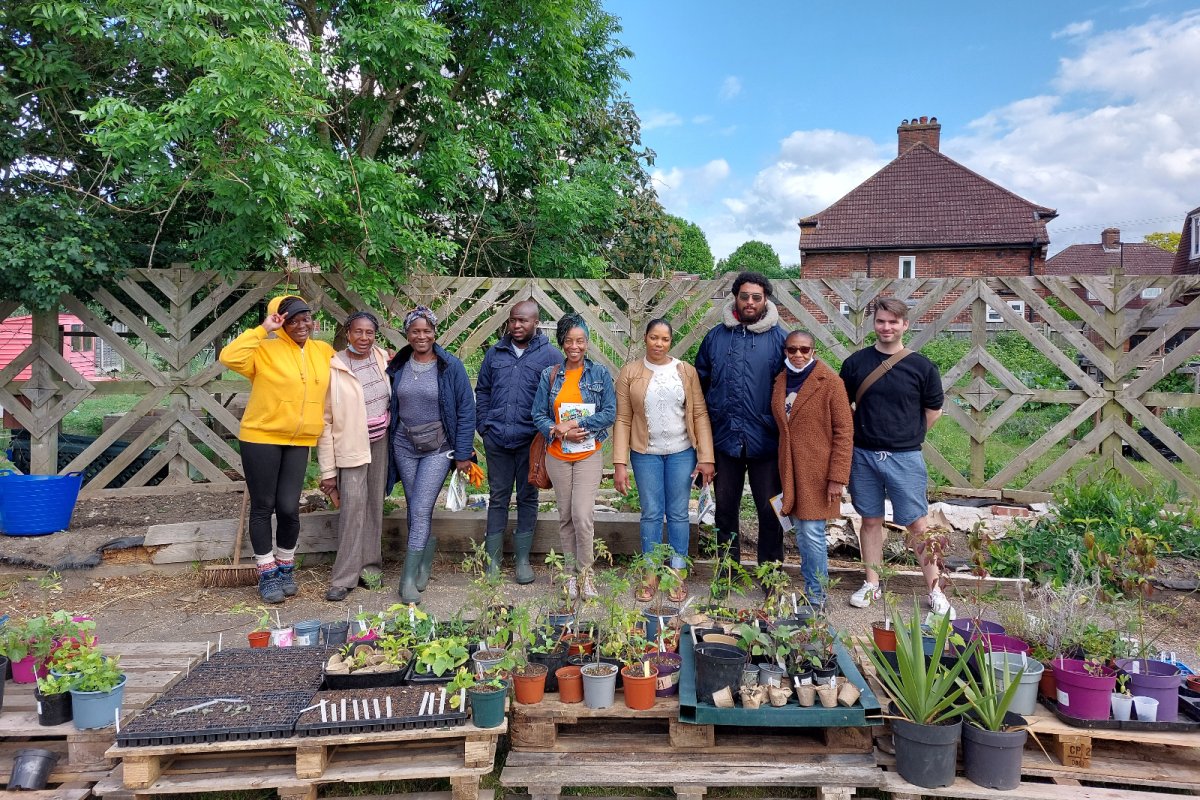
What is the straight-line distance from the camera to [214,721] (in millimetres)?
2684

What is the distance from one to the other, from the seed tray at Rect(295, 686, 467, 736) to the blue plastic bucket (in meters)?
4.13

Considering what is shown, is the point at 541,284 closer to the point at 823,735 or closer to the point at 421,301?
the point at 421,301

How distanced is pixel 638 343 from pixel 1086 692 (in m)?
4.20

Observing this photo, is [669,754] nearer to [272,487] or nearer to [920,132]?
[272,487]

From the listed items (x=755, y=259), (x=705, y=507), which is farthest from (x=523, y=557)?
(x=755, y=259)

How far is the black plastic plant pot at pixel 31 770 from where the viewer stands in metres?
2.65

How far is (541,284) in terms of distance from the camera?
650cm

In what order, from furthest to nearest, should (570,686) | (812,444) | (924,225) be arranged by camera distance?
(924,225), (812,444), (570,686)

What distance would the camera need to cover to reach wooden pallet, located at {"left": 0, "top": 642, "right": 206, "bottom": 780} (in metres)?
2.79

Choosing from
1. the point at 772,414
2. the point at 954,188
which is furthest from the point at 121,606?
the point at 954,188

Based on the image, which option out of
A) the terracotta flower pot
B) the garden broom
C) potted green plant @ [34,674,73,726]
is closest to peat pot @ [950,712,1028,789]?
the terracotta flower pot

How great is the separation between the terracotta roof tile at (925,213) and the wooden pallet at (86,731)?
2388 centimetres

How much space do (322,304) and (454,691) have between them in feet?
15.2

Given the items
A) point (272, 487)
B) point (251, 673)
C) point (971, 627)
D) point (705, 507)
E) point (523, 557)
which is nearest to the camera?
point (251, 673)
